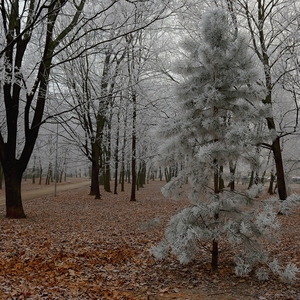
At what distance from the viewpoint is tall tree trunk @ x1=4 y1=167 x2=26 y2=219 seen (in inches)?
410

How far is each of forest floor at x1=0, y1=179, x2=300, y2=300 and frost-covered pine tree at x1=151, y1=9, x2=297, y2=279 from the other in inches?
17.9

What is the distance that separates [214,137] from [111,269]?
3.05m

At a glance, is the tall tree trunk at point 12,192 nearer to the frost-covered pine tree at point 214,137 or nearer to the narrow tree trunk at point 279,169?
the frost-covered pine tree at point 214,137

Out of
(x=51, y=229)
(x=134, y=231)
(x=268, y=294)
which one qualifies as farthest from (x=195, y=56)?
(x=51, y=229)

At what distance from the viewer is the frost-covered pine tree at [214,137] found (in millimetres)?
5383

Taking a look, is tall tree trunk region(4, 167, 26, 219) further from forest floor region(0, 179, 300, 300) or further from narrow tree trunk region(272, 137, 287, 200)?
narrow tree trunk region(272, 137, 287, 200)

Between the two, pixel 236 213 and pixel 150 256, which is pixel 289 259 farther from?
pixel 150 256

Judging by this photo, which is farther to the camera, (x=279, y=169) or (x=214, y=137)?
(x=279, y=169)

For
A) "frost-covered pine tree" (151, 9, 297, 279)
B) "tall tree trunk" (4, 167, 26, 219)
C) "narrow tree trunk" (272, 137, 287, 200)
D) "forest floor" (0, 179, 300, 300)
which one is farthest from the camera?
"narrow tree trunk" (272, 137, 287, 200)

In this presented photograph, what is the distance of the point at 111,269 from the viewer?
20.4ft

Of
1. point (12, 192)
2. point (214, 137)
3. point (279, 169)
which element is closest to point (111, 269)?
point (214, 137)

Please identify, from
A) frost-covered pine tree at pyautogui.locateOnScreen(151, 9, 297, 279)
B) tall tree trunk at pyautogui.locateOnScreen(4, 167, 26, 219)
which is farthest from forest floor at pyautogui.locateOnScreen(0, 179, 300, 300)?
tall tree trunk at pyautogui.locateOnScreen(4, 167, 26, 219)

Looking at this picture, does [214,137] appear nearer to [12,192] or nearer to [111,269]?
[111,269]

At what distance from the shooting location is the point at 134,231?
9461 mm
